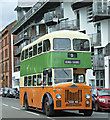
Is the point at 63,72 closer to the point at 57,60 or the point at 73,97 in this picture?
the point at 57,60

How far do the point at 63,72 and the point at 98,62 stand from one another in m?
19.1

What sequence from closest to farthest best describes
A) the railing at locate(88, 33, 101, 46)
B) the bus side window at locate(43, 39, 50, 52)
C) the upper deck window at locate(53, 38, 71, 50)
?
the upper deck window at locate(53, 38, 71, 50) → the bus side window at locate(43, 39, 50, 52) → the railing at locate(88, 33, 101, 46)

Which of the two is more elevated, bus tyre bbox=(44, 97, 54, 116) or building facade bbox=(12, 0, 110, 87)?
building facade bbox=(12, 0, 110, 87)

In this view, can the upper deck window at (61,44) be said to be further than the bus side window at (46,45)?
No

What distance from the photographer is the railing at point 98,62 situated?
3523cm

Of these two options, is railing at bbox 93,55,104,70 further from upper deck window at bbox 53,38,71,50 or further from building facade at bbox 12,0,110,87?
upper deck window at bbox 53,38,71,50

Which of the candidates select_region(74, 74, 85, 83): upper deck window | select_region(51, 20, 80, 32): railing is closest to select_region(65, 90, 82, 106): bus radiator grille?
select_region(74, 74, 85, 83): upper deck window

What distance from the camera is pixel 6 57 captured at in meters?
85.1

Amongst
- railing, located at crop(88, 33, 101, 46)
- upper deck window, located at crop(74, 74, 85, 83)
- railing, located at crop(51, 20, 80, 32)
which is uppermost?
railing, located at crop(51, 20, 80, 32)

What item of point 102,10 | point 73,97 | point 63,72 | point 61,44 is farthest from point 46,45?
point 102,10

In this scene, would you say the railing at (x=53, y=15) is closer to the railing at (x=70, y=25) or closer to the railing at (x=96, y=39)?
the railing at (x=70, y=25)

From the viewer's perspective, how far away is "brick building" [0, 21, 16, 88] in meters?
81.1

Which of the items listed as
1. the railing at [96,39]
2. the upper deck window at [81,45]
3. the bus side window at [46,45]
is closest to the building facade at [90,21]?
the railing at [96,39]

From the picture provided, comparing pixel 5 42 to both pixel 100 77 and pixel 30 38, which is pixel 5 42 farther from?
pixel 100 77
